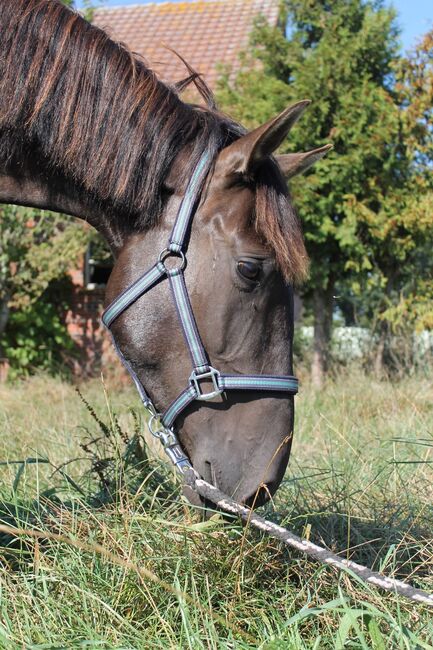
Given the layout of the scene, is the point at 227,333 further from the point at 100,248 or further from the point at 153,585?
the point at 100,248

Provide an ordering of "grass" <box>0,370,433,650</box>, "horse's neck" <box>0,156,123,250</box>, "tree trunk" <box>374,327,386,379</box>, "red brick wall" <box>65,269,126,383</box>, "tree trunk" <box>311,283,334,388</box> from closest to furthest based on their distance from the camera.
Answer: "grass" <box>0,370,433,650</box> → "horse's neck" <box>0,156,123,250</box> → "tree trunk" <box>374,327,386,379</box> → "tree trunk" <box>311,283,334,388</box> → "red brick wall" <box>65,269,126,383</box>

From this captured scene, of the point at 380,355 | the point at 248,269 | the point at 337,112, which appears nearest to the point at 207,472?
the point at 248,269

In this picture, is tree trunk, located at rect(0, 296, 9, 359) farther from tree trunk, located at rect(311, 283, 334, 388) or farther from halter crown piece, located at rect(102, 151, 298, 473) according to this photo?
halter crown piece, located at rect(102, 151, 298, 473)

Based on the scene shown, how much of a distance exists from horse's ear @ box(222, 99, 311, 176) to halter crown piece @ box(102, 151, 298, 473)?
0.09 meters

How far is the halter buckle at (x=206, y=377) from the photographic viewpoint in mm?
2195

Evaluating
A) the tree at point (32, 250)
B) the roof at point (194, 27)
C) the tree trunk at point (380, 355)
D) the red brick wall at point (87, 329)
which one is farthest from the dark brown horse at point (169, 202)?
the roof at point (194, 27)

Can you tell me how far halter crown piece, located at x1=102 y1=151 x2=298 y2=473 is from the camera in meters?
2.20

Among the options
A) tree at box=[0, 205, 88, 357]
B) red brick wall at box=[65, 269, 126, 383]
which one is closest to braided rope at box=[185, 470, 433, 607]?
tree at box=[0, 205, 88, 357]

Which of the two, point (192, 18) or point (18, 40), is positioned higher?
point (192, 18)

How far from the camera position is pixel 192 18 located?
1427 cm

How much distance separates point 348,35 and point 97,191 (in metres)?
7.44

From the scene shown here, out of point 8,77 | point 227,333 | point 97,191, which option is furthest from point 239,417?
point 8,77

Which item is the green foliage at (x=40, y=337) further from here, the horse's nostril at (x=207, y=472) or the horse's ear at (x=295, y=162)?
the horse's nostril at (x=207, y=472)

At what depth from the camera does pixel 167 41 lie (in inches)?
539
